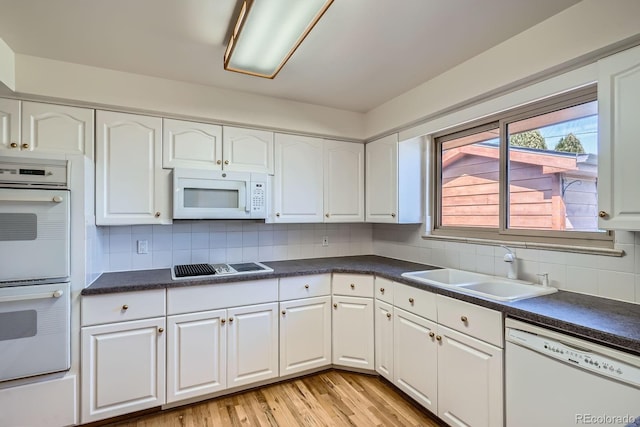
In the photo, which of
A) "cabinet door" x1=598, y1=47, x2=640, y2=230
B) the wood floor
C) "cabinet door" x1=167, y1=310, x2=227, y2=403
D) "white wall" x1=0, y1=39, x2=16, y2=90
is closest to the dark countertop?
"cabinet door" x1=167, y1=310, x2=227, y2=403

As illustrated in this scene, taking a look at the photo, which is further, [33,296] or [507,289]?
[507,289]

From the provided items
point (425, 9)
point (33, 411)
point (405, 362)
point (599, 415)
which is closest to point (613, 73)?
point (425, 9)

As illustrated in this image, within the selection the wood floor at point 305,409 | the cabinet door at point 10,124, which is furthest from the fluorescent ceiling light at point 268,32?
the wood floor at point 305,409

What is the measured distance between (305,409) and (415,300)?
1.04 metres

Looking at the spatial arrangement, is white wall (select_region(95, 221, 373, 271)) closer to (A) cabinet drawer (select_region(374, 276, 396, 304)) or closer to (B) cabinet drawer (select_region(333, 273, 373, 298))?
(B) cabinet drawer (select_region(333, 273, 373, 298))

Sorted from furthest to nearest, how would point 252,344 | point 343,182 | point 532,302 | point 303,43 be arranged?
point 343,182 → point 252,344 → point 303,43 → point 532,302

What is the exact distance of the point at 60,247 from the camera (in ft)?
5.98

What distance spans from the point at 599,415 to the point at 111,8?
2.79 m

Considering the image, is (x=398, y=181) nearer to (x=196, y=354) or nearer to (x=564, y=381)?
(x=564, y=381)

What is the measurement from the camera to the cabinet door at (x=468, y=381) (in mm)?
1611

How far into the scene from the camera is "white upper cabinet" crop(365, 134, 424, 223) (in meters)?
2.79

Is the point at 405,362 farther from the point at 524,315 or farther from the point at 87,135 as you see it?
the point at 87,135

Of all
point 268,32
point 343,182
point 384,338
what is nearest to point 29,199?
point 268,32

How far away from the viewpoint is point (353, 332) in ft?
8.45
